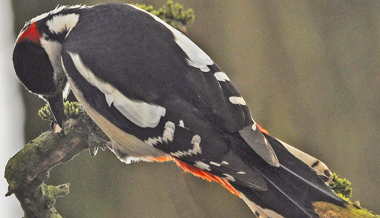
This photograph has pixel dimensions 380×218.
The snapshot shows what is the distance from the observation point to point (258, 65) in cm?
353

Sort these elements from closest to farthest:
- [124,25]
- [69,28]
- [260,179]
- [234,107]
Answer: [260,179], [234,107], [124,25], [69,28]

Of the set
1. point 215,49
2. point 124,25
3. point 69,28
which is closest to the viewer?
point 124,25

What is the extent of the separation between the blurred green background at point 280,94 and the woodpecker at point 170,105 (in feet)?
2.45

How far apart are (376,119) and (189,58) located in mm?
1764

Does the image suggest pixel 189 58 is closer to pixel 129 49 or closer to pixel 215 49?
pixel 129 49

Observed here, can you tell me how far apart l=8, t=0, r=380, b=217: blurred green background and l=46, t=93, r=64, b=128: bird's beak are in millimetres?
811

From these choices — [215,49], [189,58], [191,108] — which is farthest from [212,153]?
[215,49]

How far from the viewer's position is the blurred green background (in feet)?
11.1

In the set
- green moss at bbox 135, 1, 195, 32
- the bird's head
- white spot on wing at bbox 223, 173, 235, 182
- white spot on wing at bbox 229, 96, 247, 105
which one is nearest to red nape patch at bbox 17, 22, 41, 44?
the bird's head

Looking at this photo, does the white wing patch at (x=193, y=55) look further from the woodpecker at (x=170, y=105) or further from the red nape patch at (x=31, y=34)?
the red nape patch at (x=31, y=34)

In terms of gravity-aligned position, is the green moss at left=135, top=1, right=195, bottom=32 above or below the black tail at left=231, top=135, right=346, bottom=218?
above

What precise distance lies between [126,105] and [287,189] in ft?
2.87

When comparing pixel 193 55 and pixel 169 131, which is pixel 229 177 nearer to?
pixel 169 131

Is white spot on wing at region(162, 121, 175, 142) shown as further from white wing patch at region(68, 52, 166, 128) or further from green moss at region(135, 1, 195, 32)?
green moss at region(135, 1, 195, 32)
